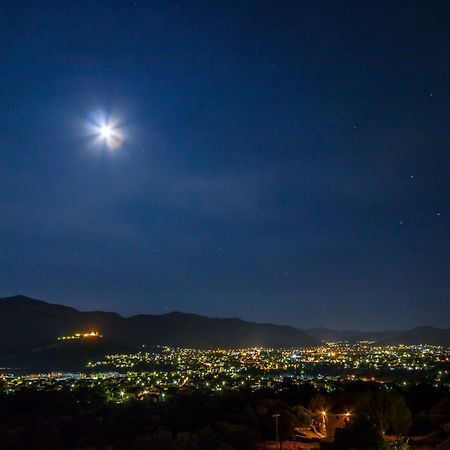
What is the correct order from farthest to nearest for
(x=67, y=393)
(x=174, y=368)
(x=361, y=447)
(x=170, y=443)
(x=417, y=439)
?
(x=174, y=368)
(x=67, y=393)
(x=417, y=439)
(x=361, y=447)
(x=170, y=443)

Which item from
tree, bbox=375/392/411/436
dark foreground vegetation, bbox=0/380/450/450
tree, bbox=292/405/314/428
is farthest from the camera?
tree, bbox=292/405/314/428

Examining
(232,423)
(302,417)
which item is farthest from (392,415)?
(232,423)

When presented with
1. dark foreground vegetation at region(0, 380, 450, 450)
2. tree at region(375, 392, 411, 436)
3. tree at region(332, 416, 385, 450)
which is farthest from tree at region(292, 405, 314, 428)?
tree at region(332, 416, 385, 450)

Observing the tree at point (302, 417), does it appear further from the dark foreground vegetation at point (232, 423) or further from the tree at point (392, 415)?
the tree at point (392, 415)

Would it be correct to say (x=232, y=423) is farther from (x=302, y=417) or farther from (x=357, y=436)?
A: (x=357, y=436)

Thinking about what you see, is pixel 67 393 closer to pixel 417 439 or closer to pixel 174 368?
pixel 417 439

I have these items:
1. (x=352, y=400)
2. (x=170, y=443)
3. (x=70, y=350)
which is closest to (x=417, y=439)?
(x=352, y=400)

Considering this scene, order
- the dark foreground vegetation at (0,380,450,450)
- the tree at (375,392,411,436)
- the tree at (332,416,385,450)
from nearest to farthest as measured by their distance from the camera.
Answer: the tree at (332,416,385,450), the dark foreground vegetation at (0,380,450,450), the tree at (375,392,411,436)

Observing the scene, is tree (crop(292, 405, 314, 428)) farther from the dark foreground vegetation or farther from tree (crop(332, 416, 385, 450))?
tree (crop(332, 416, 385, 450))

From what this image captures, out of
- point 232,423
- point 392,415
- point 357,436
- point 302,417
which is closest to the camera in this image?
point 357,436

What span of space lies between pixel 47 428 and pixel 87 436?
3101 millimetres

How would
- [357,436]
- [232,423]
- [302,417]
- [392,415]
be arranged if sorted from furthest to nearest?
[302,417] < [392,415] < [232,423] < [357,436]

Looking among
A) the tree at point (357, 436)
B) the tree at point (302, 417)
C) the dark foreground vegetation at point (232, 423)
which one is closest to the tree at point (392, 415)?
the dark foreground vegetation at point (232, 423)

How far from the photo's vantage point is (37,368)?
13062 centimetres
